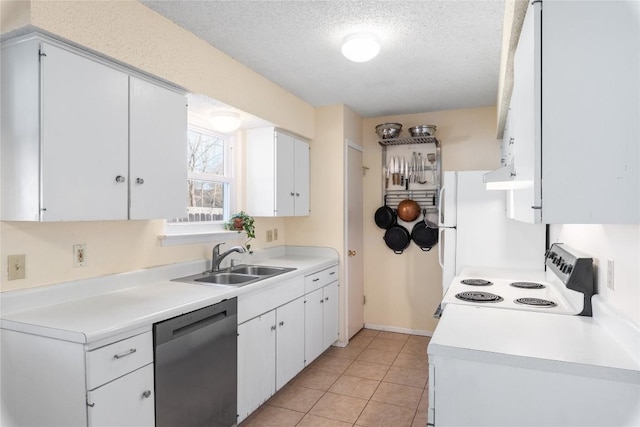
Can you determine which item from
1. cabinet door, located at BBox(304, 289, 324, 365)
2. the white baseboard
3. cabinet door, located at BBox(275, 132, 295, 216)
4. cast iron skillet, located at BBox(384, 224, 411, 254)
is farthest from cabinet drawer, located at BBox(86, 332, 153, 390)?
the white baseboard

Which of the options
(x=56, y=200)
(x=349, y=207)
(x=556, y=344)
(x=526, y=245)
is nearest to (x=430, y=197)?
(x=349, y=207)

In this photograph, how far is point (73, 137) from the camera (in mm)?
1710

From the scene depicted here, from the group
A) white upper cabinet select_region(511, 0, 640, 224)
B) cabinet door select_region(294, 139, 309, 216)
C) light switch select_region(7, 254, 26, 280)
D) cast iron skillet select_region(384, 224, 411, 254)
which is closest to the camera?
white upper cabinet select_region(511, 0, 640, 224)

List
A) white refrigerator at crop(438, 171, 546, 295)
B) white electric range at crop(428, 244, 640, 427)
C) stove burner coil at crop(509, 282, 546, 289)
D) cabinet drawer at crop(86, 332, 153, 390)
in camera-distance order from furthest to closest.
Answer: white refrigerator at crop(438, 171, 546, 295) → stove burner coil at crop(509, 282, 546, 289) → cabinet drawer at crop(86, 332, 153, 390) → white electric range at crop(428, 244, 640, 427)

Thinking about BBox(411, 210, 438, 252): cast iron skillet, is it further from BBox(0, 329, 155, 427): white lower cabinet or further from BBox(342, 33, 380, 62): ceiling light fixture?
BBox(0, 329, 155, 427): white lower cabinet

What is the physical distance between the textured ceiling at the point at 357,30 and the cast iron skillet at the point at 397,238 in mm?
1421

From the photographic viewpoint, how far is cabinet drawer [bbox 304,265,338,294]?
127 inches

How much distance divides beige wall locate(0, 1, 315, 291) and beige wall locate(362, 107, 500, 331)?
1904mm

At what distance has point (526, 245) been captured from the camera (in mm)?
3145

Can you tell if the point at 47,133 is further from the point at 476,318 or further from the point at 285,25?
the point at 476,318

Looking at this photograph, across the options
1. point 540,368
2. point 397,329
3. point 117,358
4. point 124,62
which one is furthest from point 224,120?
point 397,329

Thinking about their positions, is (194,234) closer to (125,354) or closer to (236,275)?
(236,275)

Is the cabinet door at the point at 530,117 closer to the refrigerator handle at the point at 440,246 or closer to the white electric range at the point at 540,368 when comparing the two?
the white electric range at the point at 540,368

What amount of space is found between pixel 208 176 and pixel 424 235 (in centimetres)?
233
